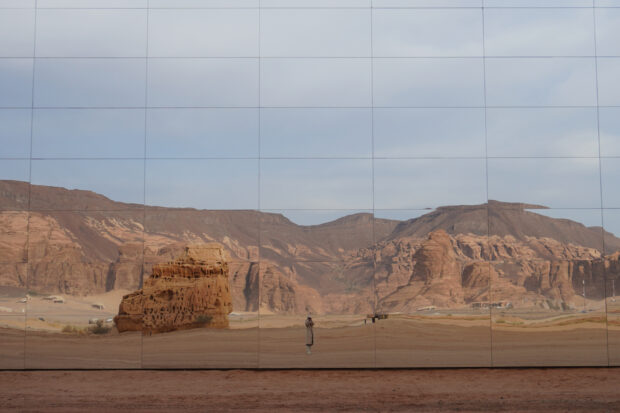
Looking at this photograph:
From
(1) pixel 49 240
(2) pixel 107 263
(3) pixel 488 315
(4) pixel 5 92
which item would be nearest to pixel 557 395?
(3) pixel 488 315

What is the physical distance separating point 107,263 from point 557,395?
11327 millimetres

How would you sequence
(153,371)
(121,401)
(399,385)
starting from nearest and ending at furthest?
1. (121,401)
2. (399,385)
3. (153,371)

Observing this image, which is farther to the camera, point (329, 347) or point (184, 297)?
point (184, 297)

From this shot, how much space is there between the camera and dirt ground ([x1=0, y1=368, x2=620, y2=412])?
12266 millimetres

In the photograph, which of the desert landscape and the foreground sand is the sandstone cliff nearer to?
the desert landscape

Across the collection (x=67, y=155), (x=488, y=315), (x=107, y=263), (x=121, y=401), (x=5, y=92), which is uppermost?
(x=5, y=92)

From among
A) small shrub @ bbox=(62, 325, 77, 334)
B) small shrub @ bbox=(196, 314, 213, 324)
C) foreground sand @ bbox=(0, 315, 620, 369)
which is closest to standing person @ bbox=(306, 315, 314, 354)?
foreground sand @ bbox=(0, 315, 620, 369)

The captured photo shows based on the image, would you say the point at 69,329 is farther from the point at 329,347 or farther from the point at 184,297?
the point at 329,347

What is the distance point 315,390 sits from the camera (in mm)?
13828

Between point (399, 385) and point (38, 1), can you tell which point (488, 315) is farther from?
point (38, 1)

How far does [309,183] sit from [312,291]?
2856 mm

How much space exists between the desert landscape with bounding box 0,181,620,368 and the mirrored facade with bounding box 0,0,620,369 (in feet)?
0.18

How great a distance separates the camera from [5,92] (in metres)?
16.7

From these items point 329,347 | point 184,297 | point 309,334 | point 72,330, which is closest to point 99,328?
point 72,330
